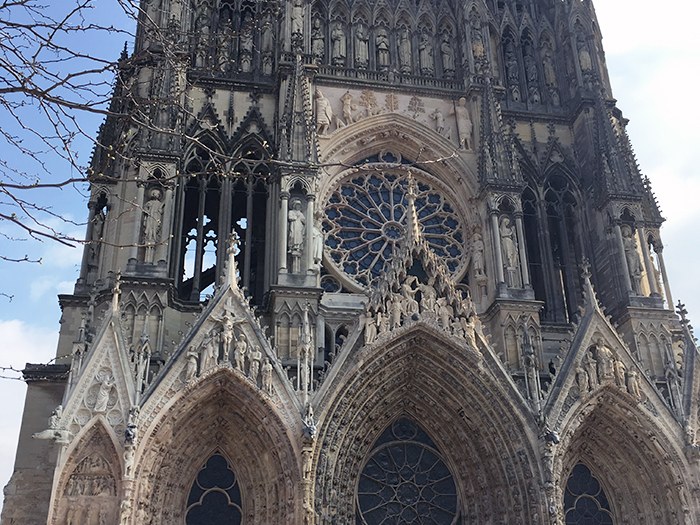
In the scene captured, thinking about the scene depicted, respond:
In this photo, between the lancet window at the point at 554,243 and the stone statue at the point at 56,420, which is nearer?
the stone statue at the point at 56,420

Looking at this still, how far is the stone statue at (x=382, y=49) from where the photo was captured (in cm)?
2171

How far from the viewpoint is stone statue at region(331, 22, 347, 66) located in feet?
70.5

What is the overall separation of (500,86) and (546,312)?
5948 mm

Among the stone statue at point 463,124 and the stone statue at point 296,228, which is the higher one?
the stone statue at point 463,124

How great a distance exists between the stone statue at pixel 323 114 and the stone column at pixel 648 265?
25.3 feet

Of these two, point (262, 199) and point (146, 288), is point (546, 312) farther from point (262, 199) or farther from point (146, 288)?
point (146, 288)

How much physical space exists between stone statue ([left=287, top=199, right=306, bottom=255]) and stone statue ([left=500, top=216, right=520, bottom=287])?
4.55 m

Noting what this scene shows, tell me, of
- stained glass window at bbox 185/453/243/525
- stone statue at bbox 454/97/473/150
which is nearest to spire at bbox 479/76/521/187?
stone statue at bbox 454/97/473/150

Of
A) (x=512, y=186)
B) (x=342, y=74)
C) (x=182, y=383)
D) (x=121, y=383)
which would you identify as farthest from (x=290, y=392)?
(x=342, y=74)

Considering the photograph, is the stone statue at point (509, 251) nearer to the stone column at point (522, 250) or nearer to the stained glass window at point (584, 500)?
the stone column at point (522, 250)

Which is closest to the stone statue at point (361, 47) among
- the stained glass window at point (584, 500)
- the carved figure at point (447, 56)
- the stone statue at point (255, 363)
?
the carved figure at point (447, 56)

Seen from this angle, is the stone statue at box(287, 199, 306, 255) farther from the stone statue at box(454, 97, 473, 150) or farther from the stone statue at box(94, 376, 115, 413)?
the stone statue at box(454, 97, 473, 150)

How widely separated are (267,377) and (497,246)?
6247 millimetres

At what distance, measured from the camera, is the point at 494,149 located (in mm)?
20141
